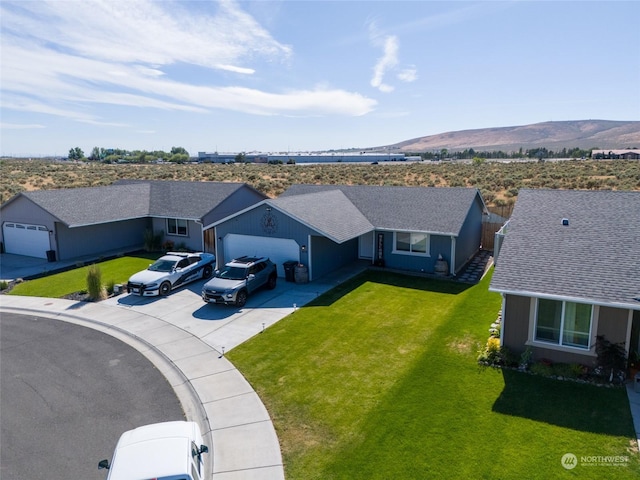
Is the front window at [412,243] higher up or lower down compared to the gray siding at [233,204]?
lower down

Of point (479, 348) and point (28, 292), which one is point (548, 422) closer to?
point (479, 348)

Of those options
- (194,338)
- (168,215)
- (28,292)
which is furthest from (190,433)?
(168,215)

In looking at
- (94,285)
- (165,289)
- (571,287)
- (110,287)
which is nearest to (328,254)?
(165,289)

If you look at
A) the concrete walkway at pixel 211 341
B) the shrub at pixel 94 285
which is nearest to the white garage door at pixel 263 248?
the concrete walkway at pixel 211 341

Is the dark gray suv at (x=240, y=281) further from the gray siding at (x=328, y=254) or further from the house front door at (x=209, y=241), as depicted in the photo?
the house front door at (x=209, y=241)

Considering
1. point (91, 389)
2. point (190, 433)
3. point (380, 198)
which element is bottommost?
point (91, 389)

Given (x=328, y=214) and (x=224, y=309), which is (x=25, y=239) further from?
(x=328, y=214)
